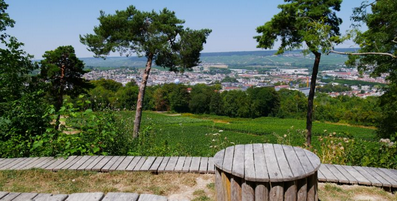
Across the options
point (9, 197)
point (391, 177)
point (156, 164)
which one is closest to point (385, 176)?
point (391, 177)

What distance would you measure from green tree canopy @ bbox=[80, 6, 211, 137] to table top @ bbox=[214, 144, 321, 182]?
1020 centimetres

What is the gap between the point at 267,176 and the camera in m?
2.33

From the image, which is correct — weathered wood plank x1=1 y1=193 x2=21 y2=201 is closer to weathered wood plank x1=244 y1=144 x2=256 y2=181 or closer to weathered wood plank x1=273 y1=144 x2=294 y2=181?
weathered wood plank x1=244 y1=144 x2=256 y2=181

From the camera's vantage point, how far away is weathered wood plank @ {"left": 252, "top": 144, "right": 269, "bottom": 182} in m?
2.31

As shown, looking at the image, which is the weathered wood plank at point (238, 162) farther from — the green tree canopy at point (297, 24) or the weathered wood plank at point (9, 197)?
the green tree canopy at point (297, 24)

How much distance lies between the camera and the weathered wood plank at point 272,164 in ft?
7.57

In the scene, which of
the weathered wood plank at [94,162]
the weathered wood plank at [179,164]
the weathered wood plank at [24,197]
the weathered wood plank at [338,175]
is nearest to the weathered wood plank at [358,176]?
the weathered wood plank at [338,175]

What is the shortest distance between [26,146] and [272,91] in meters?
64.5

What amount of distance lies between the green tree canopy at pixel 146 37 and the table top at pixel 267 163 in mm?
10195

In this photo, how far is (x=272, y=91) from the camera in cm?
6588

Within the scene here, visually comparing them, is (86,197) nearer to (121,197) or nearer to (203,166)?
(121,197)

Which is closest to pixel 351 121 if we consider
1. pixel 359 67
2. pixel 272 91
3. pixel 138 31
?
pixel 272 91

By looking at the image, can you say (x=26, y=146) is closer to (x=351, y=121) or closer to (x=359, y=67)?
(x=359, y=67)

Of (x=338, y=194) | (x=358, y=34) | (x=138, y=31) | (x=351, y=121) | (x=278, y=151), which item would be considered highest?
(x=138, y=31)
